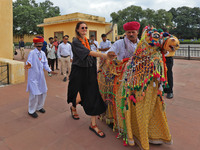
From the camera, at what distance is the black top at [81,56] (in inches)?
98.8

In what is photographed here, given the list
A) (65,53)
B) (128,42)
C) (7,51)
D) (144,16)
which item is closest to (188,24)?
(144,16)

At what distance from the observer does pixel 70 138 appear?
273 cm

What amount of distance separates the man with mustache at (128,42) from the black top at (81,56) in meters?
0.36

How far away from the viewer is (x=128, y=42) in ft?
8.50

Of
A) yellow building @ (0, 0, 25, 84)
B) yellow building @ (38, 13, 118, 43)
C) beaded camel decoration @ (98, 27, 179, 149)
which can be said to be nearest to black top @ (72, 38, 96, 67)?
beaded camel decoration @ (98, 27, 179, 149)

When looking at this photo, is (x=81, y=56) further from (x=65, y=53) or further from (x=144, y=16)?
(x=144, y=16)

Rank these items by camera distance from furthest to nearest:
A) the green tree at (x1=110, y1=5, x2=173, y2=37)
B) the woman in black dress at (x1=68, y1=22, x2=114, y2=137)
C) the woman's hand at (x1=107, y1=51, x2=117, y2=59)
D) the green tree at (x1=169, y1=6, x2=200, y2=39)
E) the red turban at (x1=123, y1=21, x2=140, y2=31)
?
the green tree at (x1=169, y1=6, x2=200, y2=39)
the green tree at (x1=110, y1=5, x2=173, y2=37)
the woman in black dress at (x1=68, y1=22, x2=114, y2=137)
the red turban at (x1=123, y1=21, x2=140, y2=31)
the woman's hand at (x1=107, y1=51, x2=117, y2=59)

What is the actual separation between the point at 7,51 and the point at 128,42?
6085 millimetres

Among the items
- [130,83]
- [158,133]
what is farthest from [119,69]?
[158,133]

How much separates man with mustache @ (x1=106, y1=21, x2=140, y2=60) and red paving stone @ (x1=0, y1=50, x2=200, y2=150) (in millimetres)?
1360

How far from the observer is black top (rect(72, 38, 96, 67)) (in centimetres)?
251

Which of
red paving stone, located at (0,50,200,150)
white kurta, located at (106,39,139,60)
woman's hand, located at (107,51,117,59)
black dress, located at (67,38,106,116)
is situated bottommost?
red paving stone, located at (0,50,200,150)

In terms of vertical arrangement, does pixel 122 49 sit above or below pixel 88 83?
above

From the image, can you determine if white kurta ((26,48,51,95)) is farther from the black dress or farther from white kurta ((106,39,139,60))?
white kurta ((106,39,139,60))
